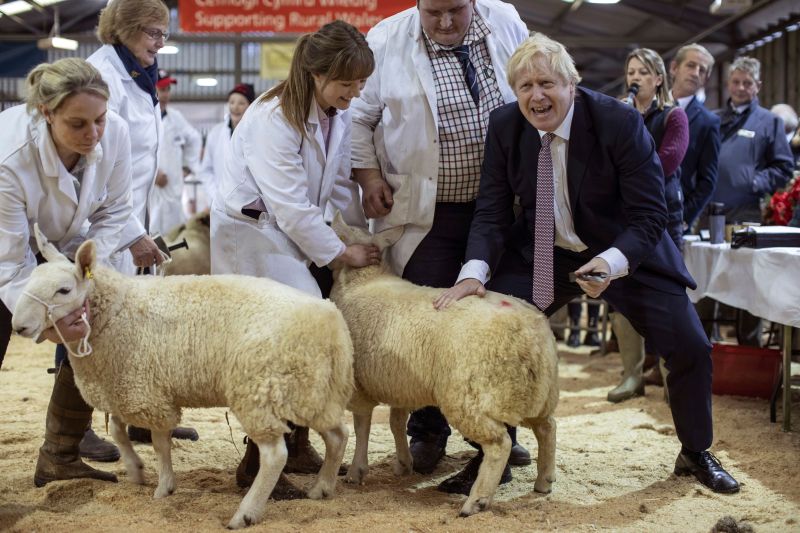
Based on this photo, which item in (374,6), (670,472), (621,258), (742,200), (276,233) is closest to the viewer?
(621,258)

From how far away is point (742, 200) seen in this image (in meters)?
7.48

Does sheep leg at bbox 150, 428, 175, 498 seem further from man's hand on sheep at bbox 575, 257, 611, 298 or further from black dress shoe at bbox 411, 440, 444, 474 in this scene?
man's hand on sheep at bbox 575, 257, 611, 298

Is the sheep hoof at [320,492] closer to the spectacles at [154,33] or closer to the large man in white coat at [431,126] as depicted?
the large man in white coat at [431,126]

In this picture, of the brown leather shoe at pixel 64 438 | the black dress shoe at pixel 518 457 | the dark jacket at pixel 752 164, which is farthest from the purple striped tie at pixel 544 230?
the dark jacket at pixel 752 164

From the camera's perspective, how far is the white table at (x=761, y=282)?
4.52 metres

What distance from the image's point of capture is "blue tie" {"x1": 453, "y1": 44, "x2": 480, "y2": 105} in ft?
13.3

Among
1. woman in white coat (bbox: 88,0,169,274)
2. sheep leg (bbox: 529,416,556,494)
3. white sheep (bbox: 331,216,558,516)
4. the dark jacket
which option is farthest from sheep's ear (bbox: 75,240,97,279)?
the dark jacket

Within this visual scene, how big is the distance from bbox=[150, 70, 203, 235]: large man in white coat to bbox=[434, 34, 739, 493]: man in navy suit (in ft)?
18.7

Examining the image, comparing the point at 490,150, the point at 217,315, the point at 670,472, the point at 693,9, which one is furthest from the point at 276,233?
the point at 693,9

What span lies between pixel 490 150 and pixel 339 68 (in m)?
0.77

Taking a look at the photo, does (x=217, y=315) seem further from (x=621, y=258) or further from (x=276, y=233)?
(x=621, y=258)

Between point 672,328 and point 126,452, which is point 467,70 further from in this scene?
point 126,452

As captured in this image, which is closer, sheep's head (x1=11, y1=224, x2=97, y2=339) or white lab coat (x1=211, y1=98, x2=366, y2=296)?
sheep's head (x1=11, y1=224, x2=97, y2=339)

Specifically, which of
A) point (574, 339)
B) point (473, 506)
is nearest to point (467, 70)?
point (473, 506)
